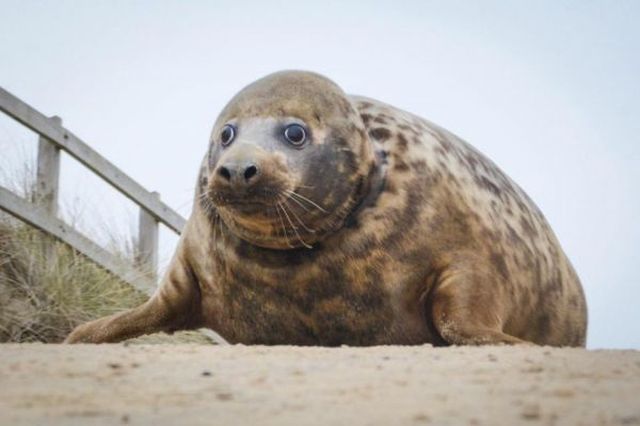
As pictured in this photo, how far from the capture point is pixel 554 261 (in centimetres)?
510

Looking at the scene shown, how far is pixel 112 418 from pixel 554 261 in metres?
3.64

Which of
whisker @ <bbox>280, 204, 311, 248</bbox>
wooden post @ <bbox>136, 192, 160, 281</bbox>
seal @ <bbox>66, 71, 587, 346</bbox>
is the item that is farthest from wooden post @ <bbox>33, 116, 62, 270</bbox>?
whisker @ <bbox>280, 204, 311, 248</bbox>

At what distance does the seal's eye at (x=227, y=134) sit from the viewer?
4.10 metres

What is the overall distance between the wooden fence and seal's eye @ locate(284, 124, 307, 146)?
4551 millimetres

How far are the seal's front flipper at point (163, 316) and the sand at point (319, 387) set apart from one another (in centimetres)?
173

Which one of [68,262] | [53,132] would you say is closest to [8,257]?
[68,262]

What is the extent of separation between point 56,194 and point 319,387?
6.82 m

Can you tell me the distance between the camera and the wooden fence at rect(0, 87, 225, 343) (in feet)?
26.8

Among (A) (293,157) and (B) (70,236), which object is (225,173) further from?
(B) (70,236)

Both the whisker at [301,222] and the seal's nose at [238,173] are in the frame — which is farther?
the whisker at [301,222]

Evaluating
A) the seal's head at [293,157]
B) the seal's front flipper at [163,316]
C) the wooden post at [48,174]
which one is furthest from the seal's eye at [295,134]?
the wooden post at [48,174]

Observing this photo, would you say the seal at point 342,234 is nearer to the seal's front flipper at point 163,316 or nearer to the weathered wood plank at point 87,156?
the seal's front flipper at point 163,316

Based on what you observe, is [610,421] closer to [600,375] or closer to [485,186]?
[600,375]

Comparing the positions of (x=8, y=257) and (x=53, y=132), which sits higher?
(x=53, y=132)
